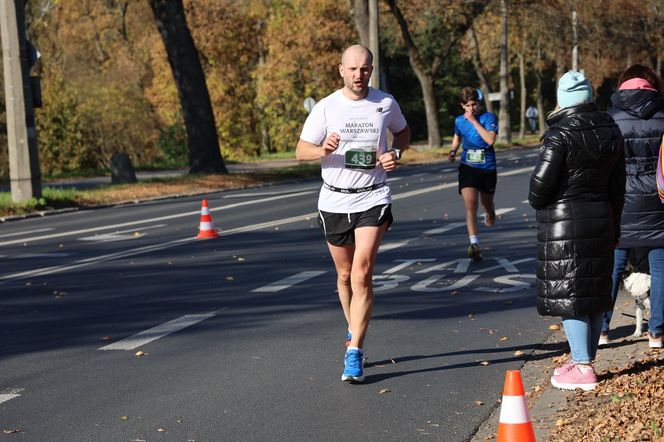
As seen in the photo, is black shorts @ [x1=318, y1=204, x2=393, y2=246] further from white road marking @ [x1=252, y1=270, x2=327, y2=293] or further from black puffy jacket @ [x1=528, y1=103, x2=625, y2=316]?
white road marking @ [x1=252, y1=270, x2=327, y2=293]

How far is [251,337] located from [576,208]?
307 cm

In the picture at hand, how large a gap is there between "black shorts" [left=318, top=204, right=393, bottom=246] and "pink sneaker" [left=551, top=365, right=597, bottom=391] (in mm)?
1480

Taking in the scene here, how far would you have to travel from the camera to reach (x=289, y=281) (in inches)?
462

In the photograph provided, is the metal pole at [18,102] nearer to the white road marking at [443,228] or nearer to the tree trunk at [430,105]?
the white road marking at [443,228]

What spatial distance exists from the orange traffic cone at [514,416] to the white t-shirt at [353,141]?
8.73 feet

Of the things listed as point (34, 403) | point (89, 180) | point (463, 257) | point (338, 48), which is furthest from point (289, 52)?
point (34, 403)

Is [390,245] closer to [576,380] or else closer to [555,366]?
[555,366]

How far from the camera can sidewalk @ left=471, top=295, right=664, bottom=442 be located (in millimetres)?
5961

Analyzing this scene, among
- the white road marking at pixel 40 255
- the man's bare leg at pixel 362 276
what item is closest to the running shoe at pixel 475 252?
the white road marking at pixel 40 255

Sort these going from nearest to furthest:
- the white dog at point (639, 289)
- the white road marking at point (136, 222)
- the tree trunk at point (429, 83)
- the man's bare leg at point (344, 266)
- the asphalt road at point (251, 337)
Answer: the asphalt road at point (251, 337)
the man's bare leg at point (344, 266)
the white dog at point (639, 289)
the white road marking at point (136, 222)
the tree trunk at point (429, 83)

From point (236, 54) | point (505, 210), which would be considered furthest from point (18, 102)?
point (236, 54)

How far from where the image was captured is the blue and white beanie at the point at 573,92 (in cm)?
664

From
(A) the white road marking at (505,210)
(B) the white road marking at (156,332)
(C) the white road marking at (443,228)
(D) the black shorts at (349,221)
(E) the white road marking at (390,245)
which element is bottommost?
(A) the white road marking at (505,210)

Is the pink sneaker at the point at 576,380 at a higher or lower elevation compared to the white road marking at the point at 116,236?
higher
